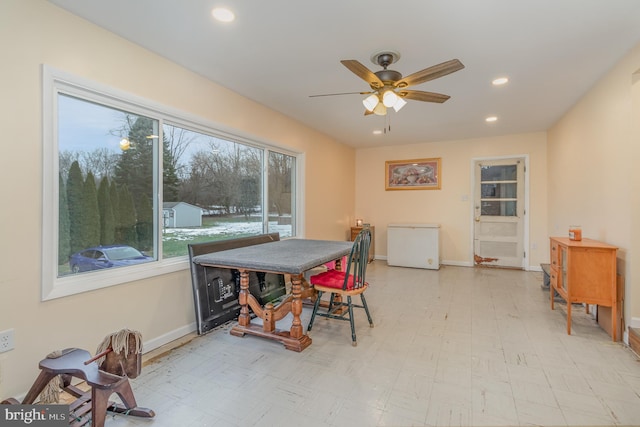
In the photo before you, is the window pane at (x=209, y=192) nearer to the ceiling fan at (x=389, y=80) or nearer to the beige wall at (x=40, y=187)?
the beige wall at (x=40, y=187)

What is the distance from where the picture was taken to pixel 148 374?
2143mm

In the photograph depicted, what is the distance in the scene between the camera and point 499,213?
5680mm

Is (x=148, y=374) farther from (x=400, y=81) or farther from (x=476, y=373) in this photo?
(x=400, y=81)

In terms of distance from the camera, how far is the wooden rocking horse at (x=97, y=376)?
1527 millimetres

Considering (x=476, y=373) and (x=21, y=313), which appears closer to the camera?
(x=21, y=313)

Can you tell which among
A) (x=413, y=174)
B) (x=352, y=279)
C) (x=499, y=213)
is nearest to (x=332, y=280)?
(x=352, y=279)

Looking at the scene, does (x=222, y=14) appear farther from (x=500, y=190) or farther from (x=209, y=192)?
(x=500, y=190)

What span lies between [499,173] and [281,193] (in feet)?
13.4

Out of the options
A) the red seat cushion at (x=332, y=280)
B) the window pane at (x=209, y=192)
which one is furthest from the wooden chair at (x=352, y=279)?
the window pane at (x=209, y=192)

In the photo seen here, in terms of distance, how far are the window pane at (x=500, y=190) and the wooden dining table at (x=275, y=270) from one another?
398 centimetres

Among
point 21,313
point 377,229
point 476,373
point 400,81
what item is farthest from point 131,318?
point 377,229

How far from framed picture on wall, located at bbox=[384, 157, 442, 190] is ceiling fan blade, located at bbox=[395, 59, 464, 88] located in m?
3.99

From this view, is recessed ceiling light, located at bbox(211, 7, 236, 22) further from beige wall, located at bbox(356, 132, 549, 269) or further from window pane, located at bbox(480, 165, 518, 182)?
window pane, located at bbox(480, 165, 518, 182)

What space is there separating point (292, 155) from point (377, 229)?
2.88m
